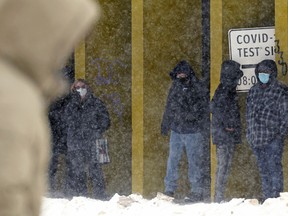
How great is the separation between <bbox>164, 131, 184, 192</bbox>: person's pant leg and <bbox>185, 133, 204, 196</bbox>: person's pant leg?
107mm

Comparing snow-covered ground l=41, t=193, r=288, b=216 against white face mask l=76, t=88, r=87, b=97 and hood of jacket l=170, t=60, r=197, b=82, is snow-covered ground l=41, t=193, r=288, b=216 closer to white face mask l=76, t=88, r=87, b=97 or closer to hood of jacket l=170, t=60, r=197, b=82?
white face mask l=76, t=88, r=87, b=97

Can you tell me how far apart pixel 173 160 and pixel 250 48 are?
5.60 feet

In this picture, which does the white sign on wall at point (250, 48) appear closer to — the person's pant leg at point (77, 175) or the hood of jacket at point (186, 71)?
the hood of jacket at point (186, 71)

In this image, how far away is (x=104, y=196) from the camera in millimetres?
12422

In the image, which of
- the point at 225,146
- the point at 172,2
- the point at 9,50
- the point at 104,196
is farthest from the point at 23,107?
the point at 172,2

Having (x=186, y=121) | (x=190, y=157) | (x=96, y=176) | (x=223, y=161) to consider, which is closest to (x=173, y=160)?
(x=190, y=157)

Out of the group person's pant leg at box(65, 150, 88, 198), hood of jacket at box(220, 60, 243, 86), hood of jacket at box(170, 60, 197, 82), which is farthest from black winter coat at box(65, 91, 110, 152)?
hood of jacket at box(220, 60, 243, 86)

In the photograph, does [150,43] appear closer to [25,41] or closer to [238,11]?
[238,11]

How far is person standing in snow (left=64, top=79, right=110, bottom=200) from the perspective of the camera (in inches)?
468

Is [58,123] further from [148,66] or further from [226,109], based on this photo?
[226,109]

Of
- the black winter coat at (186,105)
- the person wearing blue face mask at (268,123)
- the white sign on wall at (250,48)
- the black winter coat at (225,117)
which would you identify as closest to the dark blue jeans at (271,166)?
the person wearing blue face mask at (268,123)

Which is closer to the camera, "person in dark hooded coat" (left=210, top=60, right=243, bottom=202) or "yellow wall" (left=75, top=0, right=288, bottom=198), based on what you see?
"person in dark hooded coat" (left=210, top=60, right=243, bottom=202)

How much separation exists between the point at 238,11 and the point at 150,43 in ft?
4.38

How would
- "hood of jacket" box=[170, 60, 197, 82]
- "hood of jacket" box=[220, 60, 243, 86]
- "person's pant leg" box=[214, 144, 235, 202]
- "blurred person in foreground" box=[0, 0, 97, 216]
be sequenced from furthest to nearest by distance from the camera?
"hood of jacket" box=[170, 60, 197, 82]
"person's pant leg" box=[214, 144, 235, 202]
"hood of jacket" box=[220, 60, 243, 86]
"blurred person in foreground" box=[0, 0, 97, 216]
